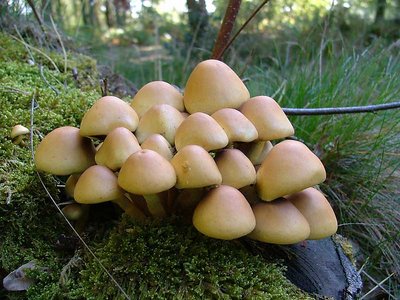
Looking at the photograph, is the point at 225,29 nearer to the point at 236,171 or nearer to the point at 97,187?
the point at 236,171

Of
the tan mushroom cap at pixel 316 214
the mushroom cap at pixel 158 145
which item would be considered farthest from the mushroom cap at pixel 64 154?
the tan mushroom cap at pixel 316 214

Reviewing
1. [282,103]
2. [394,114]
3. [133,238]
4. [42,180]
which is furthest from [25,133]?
[394,114]

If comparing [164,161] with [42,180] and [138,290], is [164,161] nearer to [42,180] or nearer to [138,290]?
[138,290]

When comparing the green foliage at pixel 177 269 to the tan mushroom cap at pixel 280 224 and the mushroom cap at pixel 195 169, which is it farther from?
the mushroom cap at pixel 195 169

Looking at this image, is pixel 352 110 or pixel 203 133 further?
pixel 352 110

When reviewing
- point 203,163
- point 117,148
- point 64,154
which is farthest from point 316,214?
point 64,154

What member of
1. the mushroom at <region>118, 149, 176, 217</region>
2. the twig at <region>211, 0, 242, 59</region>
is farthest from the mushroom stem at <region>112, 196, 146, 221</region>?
the twig at <region>211, 0, 242, 59</region>

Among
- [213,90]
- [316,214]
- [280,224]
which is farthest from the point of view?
[213,90]
